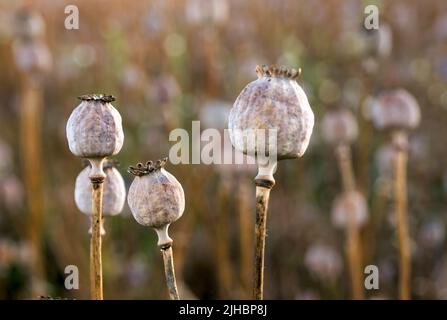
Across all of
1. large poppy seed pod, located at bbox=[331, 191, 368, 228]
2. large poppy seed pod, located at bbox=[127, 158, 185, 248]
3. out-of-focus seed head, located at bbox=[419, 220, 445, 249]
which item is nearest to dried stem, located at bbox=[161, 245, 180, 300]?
large poppy seed pod, located at bbox=[127, 158, 185, 248]

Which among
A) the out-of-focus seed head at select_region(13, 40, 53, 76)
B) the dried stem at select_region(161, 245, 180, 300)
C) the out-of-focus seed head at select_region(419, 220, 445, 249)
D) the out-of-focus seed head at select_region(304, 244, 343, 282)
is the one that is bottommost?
the out-of-focus seed head at select_region(304, 244, 343, 282)

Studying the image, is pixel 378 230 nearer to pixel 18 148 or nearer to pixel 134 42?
pixel 134 42

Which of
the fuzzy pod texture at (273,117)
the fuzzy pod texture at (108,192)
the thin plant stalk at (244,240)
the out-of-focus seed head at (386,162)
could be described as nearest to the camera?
the fuzzy pod texture at (273,117)

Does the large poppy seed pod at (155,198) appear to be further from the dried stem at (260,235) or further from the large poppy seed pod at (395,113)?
the large poppy seed pod at (395,113)

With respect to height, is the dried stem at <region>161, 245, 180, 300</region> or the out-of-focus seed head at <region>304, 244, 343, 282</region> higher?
the dried stem at <region>161, 245, 180, 300</region>

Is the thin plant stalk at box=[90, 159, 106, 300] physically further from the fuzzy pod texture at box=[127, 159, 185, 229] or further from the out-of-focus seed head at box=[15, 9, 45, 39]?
the out-of-focus seed head at box=[15, 9, 45, 39]

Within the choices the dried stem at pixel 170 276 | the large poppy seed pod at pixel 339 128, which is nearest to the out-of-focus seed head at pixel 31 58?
→ the large poppy seed pod at pixel 339 128

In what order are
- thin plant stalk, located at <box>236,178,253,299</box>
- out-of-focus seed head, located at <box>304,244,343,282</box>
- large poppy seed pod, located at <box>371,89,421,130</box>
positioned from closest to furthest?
large poppy seed pod, located at <box>371,89,421,130</box>, thin plant stalk, located at <box>236,178,253,299</box>, out-of-focus seed head, located at <box>304,244,343,282</box>
